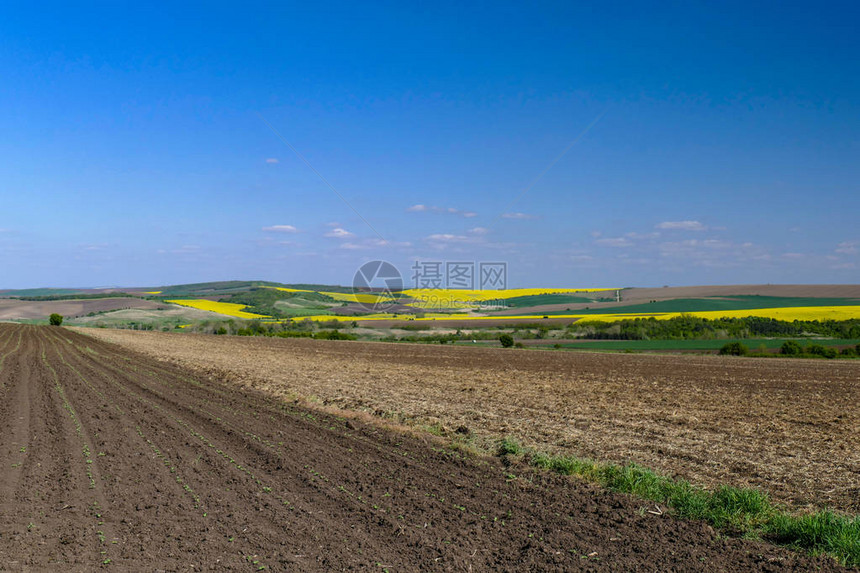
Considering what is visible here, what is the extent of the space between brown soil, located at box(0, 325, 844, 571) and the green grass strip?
0.35m

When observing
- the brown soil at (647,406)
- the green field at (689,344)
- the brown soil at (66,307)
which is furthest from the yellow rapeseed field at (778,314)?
the brown soil at (66,307)

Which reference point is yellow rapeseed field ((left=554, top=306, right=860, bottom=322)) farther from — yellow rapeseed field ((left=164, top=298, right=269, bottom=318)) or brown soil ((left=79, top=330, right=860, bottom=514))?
yellow rapeseed field ((left=164, top=298, right=269, bottom=318))

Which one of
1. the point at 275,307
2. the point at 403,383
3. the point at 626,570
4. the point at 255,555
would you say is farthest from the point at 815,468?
the point at 275,307

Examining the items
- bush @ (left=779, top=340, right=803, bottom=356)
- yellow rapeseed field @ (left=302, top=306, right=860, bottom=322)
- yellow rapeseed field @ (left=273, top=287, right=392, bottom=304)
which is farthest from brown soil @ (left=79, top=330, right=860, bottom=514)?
yellow rapeseed field @ (left=273, top=287, right=392, bottom=304)

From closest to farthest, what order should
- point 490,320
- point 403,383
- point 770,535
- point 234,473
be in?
1. point 770,535
2. point 234,473
3. point 403,383
4. point 490,320

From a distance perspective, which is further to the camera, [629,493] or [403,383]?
[403,383]

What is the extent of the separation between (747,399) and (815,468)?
9711 millimetres

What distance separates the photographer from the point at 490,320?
7100 centimetres

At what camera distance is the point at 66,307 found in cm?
9525

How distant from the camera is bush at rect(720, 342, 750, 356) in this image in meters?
43.7

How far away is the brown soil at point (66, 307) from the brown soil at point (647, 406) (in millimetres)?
74451

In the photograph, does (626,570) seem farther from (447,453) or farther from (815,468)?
(815,468)

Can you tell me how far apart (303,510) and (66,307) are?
105604mm

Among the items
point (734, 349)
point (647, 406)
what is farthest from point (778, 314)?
point (647, 406)
